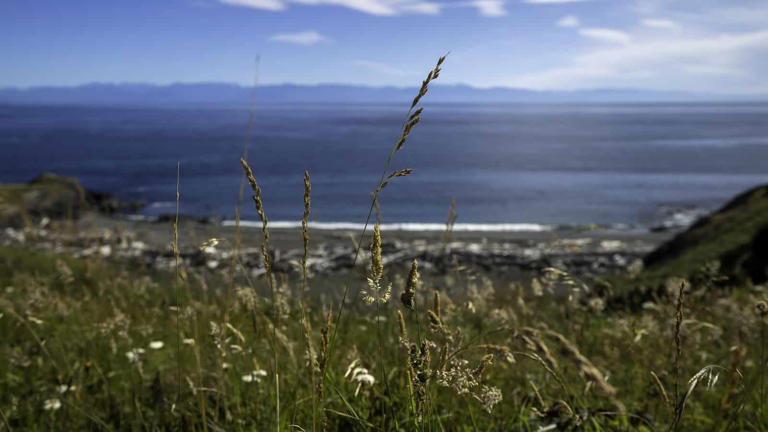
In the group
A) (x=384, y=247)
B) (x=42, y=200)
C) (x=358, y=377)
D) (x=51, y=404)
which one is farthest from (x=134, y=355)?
(x=42, y=200)

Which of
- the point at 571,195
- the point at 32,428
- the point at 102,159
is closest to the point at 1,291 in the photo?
the point at 32,428

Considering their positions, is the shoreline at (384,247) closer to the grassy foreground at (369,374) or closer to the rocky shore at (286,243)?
the rocky shore at (286,243)

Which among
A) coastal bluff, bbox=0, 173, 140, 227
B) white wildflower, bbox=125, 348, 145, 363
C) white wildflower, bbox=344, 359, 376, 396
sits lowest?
coastal bluff, bbox=0, 173, 140, 227

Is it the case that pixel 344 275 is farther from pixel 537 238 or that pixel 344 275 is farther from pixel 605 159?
pixel 605 159

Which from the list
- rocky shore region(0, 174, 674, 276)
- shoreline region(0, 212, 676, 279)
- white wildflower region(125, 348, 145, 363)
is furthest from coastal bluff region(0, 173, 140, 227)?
white wildflower region(125, 348, 145, 363)

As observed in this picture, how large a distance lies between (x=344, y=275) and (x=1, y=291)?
1233 centimetres

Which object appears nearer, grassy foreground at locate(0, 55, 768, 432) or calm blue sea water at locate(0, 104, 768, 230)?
grassy foreground at locate(0, 55, 768, 432)

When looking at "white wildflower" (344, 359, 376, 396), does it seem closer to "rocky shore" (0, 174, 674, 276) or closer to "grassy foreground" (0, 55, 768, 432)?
"grassy foreground" (0, 55, 768, 432)

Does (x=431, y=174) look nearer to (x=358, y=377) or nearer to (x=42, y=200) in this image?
(x=42, y=200)

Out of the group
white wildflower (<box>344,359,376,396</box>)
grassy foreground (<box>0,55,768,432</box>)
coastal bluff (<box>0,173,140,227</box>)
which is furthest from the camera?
coastal bluff (<box>0,173,140,227</box>)

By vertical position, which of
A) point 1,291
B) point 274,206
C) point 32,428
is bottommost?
point 274,206

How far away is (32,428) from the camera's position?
3.37 m

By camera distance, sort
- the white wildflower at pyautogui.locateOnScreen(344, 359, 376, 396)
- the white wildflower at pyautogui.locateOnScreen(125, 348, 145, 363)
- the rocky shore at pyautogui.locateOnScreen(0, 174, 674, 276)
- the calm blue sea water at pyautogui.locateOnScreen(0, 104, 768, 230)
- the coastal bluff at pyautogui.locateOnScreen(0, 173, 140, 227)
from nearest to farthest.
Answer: the white wildflower at pyautogui.locateOnScreen(344, 359, 376, 396), the white wildflower at pyautogui.locateOnScreen(125, 348, 145, 363), the rocky shore at pyautogui.locateOnScreen(0, 174, 674, 276), the coastal bluff at pyautogui.locateOnScreen(0, 173, 140, 227), the calm blue sea water at pyautogui.locateOnScreen(0, 104, 768, 230)

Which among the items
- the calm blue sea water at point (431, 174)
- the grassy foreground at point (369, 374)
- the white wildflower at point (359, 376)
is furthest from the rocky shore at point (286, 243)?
the white wildflower at point (359, 376)
